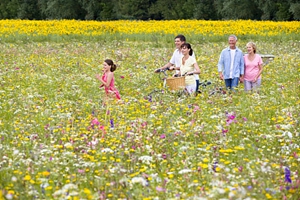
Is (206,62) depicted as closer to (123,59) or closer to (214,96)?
(123,59)

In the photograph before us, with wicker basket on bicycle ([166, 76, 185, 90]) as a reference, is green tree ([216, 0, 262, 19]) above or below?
above

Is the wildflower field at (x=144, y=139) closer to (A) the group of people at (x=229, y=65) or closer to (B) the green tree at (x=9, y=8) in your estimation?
(A) the group of people at (x=229, y=65)

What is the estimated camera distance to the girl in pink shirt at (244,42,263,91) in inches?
435

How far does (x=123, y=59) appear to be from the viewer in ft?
60.8

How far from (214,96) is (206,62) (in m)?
7.66

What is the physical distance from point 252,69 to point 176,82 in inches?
74.9

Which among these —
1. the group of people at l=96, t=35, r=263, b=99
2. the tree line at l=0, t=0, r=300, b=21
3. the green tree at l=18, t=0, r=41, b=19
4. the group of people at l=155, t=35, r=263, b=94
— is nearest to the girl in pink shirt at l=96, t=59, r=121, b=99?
the group of people at l=96, t=35, r=263, b=99

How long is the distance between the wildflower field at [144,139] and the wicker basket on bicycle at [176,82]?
0.16 m

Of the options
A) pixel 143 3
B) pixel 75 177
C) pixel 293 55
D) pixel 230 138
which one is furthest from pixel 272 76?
pixel 143 3

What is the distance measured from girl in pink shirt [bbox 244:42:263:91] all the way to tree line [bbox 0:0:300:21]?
50.3m

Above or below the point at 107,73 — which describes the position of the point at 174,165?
below

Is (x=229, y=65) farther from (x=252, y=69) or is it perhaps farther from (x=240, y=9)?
(x=240, y=9)

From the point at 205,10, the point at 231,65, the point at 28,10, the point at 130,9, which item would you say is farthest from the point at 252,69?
the point at 28,10

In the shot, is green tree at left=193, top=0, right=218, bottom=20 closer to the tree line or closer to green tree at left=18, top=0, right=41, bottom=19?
the tree line
